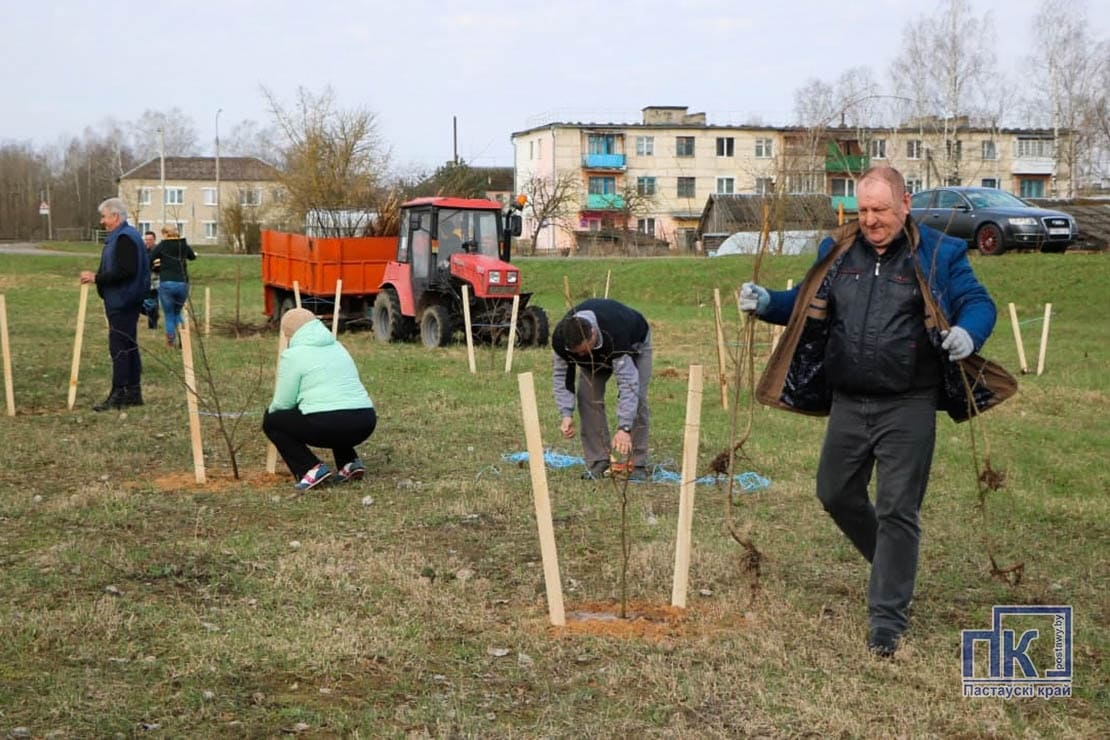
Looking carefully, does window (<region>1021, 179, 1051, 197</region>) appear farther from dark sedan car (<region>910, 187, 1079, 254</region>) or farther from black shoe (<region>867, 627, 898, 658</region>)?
black shoe (<region>867, 627, 898, 658</region>)

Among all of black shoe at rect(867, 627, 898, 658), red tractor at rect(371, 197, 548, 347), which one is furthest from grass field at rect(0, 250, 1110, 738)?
red tractor at rect(371, 197, 548, 347)

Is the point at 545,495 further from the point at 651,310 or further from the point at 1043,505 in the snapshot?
the point at 651,310

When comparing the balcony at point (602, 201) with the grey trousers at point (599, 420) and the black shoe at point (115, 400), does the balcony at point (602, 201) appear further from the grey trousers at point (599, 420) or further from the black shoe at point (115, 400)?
the grey trousers at point (599, 420)

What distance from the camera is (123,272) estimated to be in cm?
1152

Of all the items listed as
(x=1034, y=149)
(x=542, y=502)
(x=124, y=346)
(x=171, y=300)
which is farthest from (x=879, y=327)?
(x=1034, y=149)

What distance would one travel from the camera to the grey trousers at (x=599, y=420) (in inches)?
346

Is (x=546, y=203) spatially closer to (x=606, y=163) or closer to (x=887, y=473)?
(x=606, y=163)

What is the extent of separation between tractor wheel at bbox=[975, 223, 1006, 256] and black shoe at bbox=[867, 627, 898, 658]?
79.9 ft

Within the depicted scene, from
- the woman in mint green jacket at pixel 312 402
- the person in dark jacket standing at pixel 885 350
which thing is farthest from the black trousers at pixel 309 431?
the person in dark jacket standing at pixel 885 350

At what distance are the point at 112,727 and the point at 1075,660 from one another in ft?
12.0

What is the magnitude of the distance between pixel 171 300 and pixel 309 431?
440 inches

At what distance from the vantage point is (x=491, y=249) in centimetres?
1983

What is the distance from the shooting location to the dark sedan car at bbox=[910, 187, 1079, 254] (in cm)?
2769

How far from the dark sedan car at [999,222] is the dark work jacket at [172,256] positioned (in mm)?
15849
